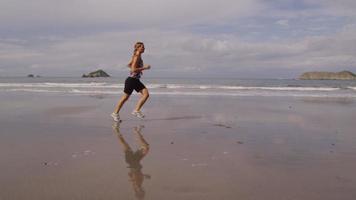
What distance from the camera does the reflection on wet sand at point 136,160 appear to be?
3.67 metres

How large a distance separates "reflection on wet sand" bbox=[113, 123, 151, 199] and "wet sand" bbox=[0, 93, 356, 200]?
10mm

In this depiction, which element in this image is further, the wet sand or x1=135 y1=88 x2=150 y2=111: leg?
x1=135 y1=88 x2=150 y2=111: leg

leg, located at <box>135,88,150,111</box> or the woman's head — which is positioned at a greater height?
the woman's head

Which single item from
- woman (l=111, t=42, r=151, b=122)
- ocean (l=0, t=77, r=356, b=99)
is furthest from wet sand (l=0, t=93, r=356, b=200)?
ocean (l=0, t=77, r=356, b=99)

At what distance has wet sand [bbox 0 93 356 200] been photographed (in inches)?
141

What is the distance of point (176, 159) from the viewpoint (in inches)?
191

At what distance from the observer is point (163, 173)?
418cm

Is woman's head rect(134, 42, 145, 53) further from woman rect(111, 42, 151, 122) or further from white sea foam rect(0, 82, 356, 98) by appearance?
white sea foam rect(0, 82, 356, 98)

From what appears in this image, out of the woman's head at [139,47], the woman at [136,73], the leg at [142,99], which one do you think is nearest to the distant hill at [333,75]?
the leg at [142,99]

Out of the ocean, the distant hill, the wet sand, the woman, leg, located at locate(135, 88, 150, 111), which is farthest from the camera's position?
the distant hill

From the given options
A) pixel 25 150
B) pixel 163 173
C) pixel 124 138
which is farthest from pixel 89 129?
pixel 163 173

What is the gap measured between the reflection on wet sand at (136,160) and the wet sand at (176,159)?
0.01 metres

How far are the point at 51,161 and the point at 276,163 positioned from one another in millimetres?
2703

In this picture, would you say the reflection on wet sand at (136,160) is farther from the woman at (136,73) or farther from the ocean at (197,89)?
the ocean at (197,89)
